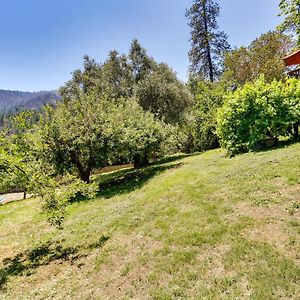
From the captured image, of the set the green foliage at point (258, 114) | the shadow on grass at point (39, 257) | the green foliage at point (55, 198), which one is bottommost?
the shadow on grass at point (39, 257)

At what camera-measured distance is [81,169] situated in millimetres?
18328

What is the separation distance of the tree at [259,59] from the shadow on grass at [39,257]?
A: 24979 mm

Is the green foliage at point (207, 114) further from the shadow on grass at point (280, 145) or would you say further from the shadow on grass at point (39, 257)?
the shadow on grass at point (39, 257)

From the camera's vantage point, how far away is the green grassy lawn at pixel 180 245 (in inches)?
213

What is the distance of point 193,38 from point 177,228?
116 feet

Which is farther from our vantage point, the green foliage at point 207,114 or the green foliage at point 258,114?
the green foliage at point 207,114

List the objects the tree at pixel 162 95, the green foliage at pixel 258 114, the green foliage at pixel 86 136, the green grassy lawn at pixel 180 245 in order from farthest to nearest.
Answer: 1. the tree at pixel 162 95
2. the green foliage at pixel 86 136
3. the green foliage at pixel 258 114
4. the green grassy lawn at pixel 180 245

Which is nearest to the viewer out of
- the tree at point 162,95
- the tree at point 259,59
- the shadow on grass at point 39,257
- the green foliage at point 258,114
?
the shadow on grass at point 39,257

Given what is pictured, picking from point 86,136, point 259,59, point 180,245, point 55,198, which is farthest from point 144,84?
point 180,245

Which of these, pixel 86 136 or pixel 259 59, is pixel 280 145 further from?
pixel 259 59

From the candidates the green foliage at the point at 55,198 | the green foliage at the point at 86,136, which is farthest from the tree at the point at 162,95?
the green foliage at the point at 55,198

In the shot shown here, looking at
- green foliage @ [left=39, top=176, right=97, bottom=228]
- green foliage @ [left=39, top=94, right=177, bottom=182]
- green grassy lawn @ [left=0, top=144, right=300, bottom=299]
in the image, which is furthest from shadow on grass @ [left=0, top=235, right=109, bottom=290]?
green foliage @ [left=39, top=94, right=177, bottom=182]

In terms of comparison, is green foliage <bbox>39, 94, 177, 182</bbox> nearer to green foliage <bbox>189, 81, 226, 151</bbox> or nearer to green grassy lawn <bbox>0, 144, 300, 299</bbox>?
green grassy lawn <bbox>0, 144, 300, 299</bbox>

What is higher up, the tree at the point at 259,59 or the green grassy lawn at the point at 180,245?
the tree at the point at 259,59
